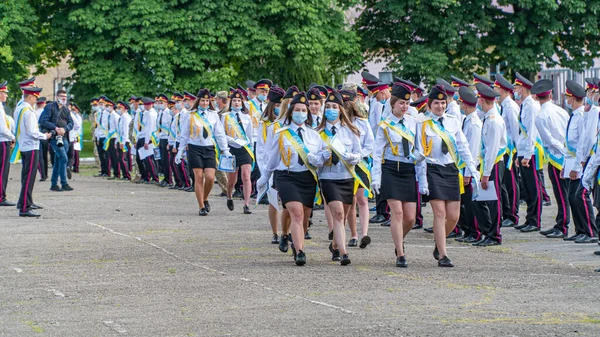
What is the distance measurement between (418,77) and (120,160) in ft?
48.3

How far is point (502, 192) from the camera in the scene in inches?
693

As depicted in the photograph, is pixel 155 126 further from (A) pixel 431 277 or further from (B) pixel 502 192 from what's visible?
(A) pixel 431 277

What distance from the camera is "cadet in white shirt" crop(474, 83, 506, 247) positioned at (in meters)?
14.8

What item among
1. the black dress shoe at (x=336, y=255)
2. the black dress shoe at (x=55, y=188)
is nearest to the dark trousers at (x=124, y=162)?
the black dress shoe at (x=55, y=188)

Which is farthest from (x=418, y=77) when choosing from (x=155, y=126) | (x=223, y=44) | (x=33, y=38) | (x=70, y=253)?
(x=70, y=253)

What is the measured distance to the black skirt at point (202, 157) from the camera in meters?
19.5

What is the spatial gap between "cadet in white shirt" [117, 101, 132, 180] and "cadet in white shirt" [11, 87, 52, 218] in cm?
1066

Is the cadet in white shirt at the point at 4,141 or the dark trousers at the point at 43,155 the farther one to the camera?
the dark trousers at the point at 43,155

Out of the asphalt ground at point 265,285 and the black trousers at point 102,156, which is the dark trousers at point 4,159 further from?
the black trousers at point 102,156

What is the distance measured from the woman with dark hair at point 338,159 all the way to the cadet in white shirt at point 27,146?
718cm

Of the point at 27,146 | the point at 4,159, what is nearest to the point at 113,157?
the point at 4,159

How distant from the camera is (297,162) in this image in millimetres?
13047

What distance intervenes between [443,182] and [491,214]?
8.07ft

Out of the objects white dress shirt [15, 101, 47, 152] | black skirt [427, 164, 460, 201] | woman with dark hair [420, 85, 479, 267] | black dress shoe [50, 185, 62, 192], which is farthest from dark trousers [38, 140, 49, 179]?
black skirt [427, 164, 460, 201]
